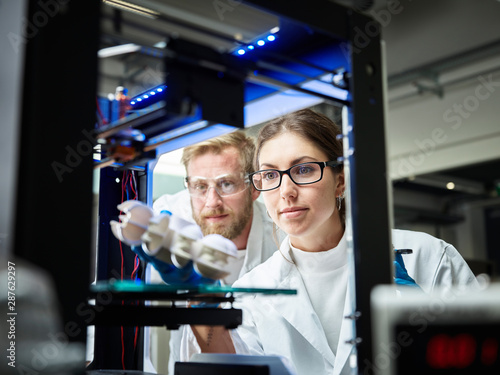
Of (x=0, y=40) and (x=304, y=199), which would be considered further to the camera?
(x=304, y=199)

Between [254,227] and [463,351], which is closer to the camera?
[463,351]

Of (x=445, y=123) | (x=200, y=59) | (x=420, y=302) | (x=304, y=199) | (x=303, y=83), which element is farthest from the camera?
(x=445, y=123)

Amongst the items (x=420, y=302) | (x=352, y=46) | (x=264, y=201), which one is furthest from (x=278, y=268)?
(x=420, y=302)

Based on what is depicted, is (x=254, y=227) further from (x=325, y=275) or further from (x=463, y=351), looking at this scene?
(x=463, y=351)

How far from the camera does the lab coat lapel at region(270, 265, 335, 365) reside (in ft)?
5.18

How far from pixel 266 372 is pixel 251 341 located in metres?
0.57

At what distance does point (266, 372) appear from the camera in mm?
1062

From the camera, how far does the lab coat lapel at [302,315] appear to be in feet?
5.18

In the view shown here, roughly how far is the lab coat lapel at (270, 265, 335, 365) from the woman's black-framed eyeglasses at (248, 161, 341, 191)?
0.26 m

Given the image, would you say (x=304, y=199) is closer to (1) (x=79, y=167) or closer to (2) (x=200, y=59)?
(2) (x=200, y=59)

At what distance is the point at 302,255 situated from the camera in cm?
167

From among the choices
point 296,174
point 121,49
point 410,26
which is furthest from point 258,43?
point 410,26

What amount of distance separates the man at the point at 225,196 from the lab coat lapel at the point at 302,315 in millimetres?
103

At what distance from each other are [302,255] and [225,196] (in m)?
0.28
